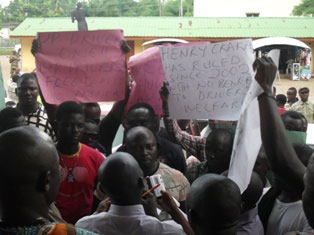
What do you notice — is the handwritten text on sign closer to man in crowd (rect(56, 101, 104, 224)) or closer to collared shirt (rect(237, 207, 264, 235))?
man in crowd (rect(56, 101, 104, 224))

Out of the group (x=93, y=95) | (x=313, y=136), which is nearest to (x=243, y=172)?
(x=93, y=95)

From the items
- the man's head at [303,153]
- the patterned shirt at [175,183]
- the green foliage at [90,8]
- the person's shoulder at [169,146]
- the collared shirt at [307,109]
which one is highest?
the green foliage at [90,8]

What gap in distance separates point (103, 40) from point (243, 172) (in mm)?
2292

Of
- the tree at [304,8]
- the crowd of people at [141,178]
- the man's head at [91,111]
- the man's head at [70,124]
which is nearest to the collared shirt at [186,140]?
the crowd of people at [141,178]

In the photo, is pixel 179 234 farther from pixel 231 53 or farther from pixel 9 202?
pixel 231 53

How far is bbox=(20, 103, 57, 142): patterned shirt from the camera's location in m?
4.37

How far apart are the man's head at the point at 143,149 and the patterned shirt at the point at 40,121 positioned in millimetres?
1339

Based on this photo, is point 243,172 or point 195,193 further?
point 243,172

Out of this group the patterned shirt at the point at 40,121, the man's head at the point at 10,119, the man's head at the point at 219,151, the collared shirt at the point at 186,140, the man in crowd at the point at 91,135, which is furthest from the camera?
the patterned shirt at the point at 40,121

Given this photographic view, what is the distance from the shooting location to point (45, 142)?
1.78 metres

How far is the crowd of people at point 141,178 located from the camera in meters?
1.73

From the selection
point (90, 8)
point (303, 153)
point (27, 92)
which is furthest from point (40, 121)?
point (90, 8)

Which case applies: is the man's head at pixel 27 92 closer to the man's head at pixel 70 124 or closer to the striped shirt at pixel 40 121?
the striped shirt at pixel 40 121

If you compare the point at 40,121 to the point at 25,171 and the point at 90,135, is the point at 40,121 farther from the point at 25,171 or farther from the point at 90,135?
the point at 25,171
